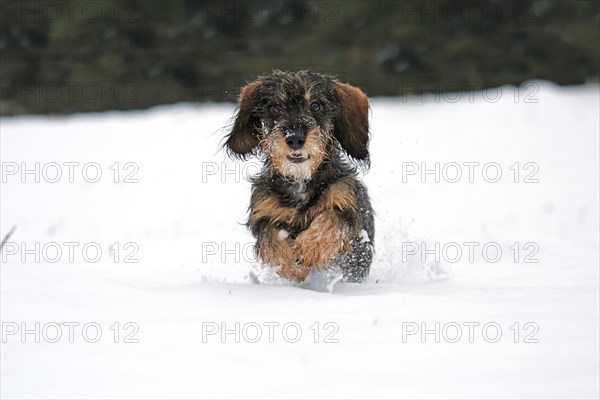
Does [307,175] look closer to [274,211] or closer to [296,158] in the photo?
[296,158]

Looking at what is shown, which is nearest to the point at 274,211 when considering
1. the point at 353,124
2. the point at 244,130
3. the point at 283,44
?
the point at 244,130

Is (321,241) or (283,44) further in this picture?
(283,44)

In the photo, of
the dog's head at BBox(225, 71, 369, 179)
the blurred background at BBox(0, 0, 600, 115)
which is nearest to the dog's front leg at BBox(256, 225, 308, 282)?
the dog's head at BBox(225, 71, 369, 179)

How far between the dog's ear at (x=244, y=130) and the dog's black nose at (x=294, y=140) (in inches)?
25.9

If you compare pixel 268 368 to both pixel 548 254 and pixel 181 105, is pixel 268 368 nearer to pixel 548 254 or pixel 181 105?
pixel 548 254

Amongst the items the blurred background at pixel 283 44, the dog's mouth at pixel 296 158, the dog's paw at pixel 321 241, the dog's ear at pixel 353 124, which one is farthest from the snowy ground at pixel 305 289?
the blurred background at pixel 283 44

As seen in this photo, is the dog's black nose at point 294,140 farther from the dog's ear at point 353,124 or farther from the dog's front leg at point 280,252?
the dog's ear at point 353,124

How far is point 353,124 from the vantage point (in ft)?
15.5

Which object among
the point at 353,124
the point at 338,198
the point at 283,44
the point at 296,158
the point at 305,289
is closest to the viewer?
the point at 305,289

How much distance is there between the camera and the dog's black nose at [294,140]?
4.05 meters

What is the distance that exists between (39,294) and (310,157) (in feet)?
5.06

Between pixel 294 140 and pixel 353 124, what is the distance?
0.76 meters

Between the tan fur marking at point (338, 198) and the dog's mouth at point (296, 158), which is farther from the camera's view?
the tan fur marking at point (338, 198)

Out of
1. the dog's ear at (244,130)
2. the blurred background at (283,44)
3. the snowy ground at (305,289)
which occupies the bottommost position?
the snowy ground at (305,289)
